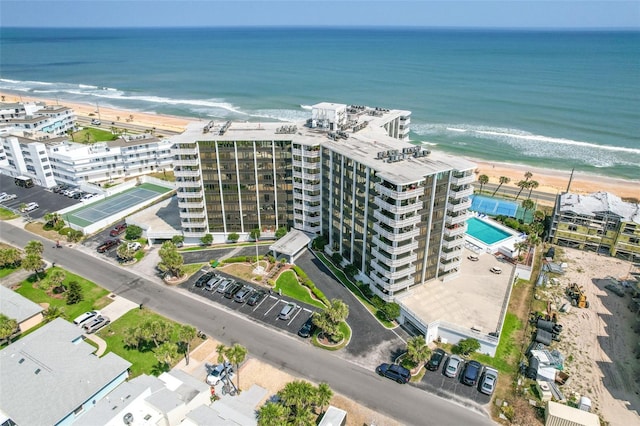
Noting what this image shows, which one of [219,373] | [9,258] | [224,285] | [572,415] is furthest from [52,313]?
[572,415]

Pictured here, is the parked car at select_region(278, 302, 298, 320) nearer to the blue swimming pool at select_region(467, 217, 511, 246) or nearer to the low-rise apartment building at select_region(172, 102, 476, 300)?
the low-rise apartment building at select_region(172, 102, 476, 300)

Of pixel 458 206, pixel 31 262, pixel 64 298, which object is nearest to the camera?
pixel 458 206


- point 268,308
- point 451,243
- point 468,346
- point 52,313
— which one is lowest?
point 268,308

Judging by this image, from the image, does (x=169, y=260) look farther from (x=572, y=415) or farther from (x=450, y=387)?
(x=572, y=415)

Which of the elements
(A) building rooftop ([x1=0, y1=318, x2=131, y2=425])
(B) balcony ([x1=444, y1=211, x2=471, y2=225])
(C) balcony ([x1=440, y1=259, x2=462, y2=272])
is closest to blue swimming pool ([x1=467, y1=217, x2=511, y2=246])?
(C) balcony ([x1=440, y1=259, x2=462, y2=272])

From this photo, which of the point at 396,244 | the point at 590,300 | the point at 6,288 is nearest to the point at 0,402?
the point at 6,288

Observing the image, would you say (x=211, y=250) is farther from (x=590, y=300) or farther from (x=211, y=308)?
(x=590, y=300)
